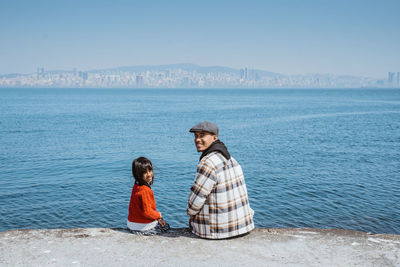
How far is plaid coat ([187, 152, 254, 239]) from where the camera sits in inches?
229

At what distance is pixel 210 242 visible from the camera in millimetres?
6316

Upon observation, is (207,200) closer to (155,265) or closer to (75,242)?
(155,265)

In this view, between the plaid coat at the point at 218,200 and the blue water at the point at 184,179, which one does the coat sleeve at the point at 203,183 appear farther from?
the blue water at the point at 184,179

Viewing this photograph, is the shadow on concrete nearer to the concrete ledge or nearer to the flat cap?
the concrete ledge

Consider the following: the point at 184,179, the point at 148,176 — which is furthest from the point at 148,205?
the point at 184,179

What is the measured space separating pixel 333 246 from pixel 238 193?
189 centimetres

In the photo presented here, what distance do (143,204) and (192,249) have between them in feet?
3.77

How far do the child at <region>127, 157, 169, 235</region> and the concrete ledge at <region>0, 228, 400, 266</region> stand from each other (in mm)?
180

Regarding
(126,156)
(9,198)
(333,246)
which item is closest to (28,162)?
(126,156)

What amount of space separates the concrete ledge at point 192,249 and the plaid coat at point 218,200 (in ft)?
0.87

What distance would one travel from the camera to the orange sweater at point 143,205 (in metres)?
6.46

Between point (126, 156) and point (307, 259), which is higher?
point (307, 259)

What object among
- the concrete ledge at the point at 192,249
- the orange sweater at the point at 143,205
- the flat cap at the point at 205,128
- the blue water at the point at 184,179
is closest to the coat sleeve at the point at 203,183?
the flat cap at the point at 205,128

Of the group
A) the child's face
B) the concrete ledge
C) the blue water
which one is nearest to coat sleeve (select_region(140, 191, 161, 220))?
the child's face
